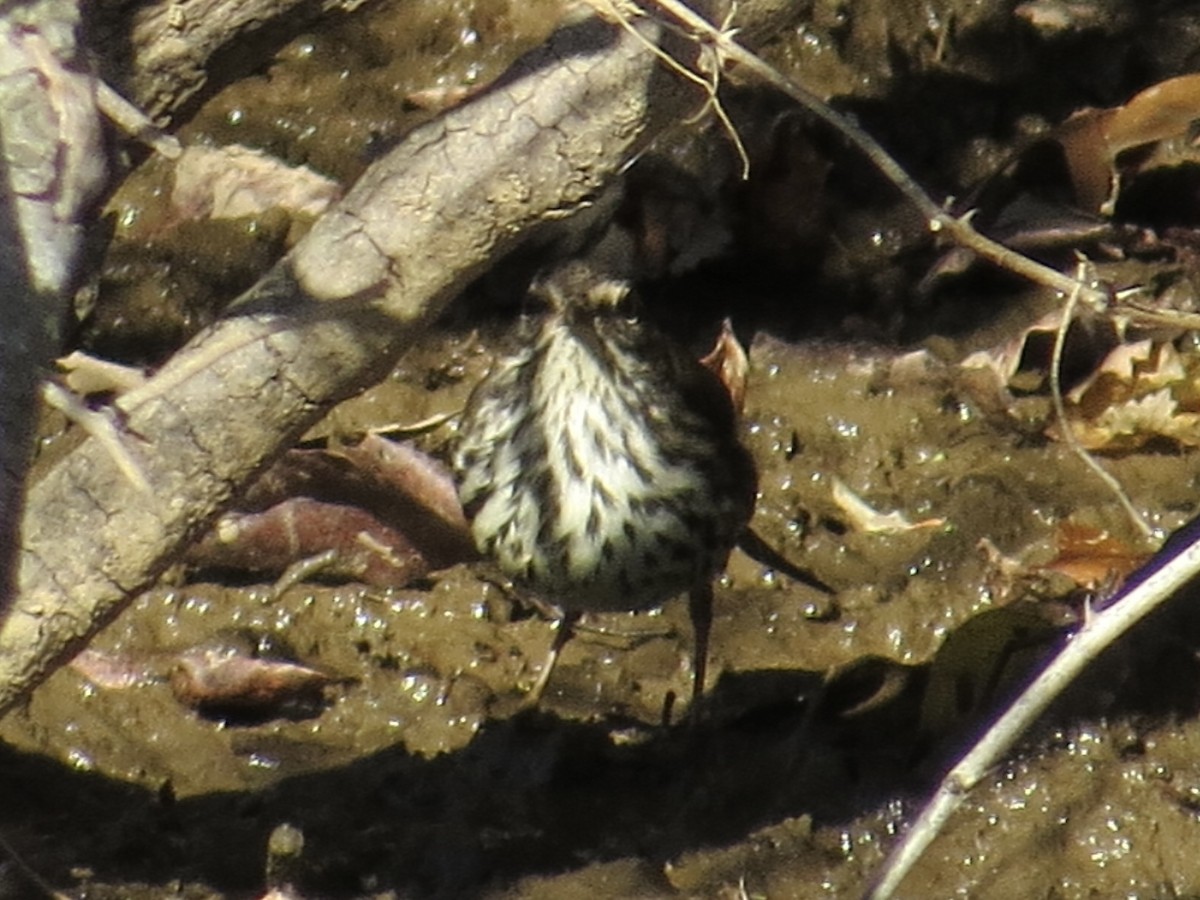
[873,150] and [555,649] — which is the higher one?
[873,150]

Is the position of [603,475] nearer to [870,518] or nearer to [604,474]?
[604,474]

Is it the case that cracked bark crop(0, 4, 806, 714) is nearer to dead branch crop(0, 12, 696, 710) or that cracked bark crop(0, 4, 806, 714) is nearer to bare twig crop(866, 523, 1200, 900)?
dead branch crop(0, 12, 696, 710)

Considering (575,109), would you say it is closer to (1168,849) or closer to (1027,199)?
(1168,849)

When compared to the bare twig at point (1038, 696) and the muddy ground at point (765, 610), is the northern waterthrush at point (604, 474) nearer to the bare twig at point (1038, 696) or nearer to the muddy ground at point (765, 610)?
the muddy ground at point (765, 610)

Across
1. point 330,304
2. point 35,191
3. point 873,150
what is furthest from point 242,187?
point 873,150

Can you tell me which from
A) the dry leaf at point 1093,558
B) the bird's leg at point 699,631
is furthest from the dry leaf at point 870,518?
the bird's leg at point 699,631

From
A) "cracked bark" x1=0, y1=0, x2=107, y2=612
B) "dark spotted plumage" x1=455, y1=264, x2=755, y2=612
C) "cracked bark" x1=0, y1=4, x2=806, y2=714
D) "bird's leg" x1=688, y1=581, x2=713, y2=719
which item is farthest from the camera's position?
"bird's leg" x1=688, y1=581, x2=713, y2=719

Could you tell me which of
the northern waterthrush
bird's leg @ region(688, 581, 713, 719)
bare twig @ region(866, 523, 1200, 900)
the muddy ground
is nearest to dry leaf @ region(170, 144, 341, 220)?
the muddy ground
